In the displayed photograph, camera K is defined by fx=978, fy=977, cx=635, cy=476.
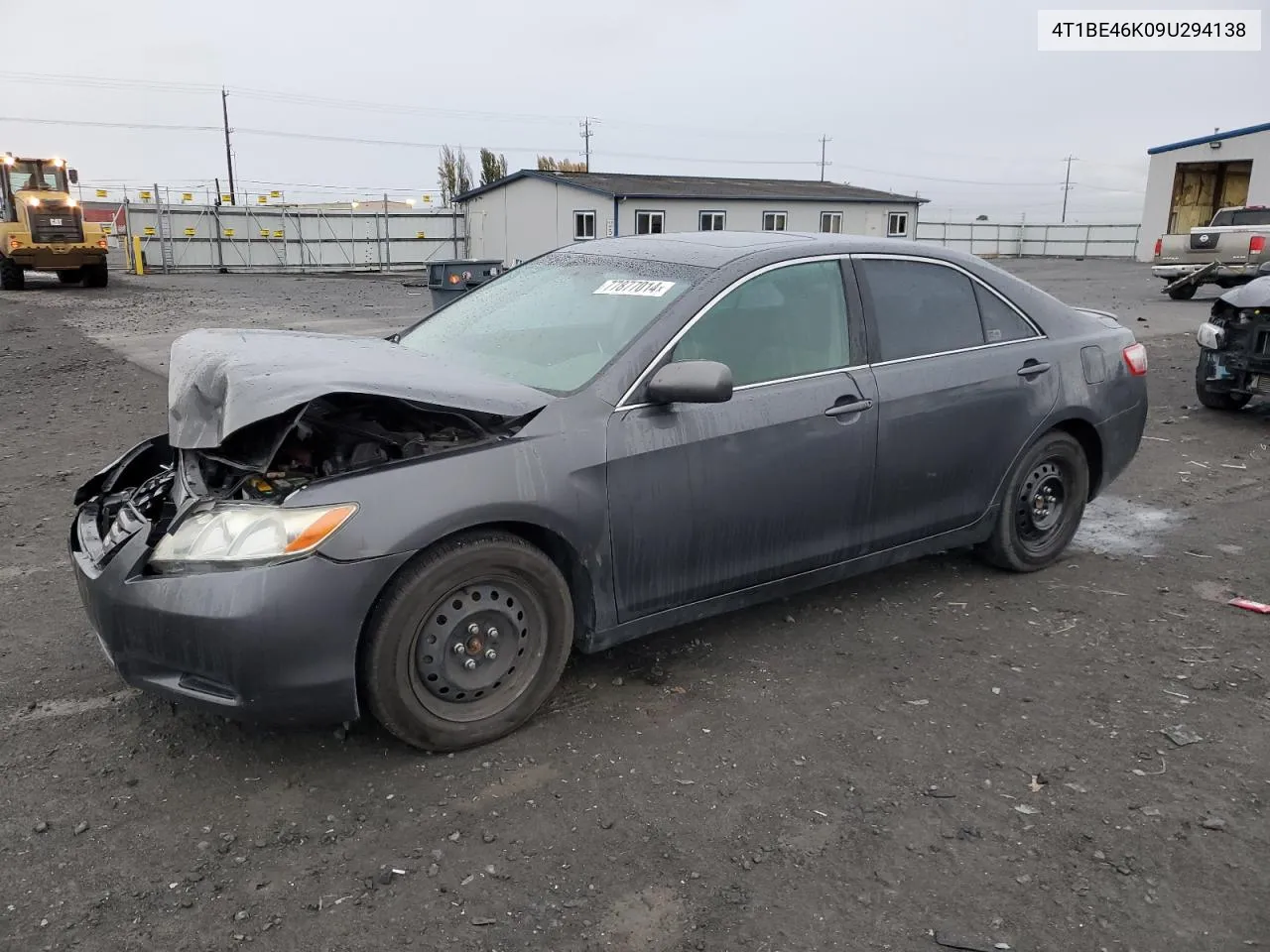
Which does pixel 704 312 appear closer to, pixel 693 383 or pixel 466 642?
pixel 693 383

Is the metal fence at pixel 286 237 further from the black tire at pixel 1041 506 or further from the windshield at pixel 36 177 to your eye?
the black tire at pixel 1041 506

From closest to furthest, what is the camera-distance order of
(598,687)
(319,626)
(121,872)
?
(121,872) < (319,626) < (598,687)

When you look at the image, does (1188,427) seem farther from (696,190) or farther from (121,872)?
(696,190)

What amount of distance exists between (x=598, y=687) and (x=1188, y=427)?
277 inches

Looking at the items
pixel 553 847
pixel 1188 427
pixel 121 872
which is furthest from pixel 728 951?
pixel 1188 427

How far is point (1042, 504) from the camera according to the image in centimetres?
497

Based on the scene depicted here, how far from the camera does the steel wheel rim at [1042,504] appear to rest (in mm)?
4859

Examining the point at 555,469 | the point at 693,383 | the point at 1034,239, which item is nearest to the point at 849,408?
the point at 693,383

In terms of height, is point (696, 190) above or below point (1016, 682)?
above

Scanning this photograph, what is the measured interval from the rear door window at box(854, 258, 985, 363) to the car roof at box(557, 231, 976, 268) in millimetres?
90

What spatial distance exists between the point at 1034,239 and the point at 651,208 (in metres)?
23.3

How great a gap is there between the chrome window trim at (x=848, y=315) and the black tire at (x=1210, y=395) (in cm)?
526

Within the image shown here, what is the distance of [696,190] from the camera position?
35719 millimetres

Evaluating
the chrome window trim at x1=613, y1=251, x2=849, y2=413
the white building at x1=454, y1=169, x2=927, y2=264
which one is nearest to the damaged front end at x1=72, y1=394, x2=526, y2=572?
the chrome window trim at x1=613, y1=251, x2=849, y2=413
